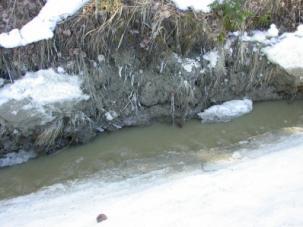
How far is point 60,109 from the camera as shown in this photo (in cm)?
508

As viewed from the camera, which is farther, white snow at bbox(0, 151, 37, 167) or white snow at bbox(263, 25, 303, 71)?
white snow at bbox(263, 25, 303, 71)

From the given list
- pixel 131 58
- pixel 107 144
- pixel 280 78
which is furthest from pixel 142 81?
pixel 280 78

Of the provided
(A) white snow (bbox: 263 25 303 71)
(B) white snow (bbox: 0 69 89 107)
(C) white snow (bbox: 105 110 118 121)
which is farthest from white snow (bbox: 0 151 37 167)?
(A) white snow (bbox: 263 25 303 71)

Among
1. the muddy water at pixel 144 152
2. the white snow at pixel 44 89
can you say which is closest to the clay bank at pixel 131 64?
the white snow at pixel 44 89

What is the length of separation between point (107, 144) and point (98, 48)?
0.98 m

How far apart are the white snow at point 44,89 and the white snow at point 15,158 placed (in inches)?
19.8

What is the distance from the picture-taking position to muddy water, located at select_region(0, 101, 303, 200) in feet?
15.7

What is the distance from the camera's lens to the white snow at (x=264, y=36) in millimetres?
5804

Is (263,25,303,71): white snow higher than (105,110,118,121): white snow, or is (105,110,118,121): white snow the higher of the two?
(263,25,303,71): white snow

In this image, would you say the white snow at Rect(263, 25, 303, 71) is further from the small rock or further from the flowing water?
the small rock

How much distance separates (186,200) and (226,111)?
2104mm

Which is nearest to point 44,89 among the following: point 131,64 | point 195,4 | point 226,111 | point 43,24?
point 43,24

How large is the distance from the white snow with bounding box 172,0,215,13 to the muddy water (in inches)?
47.2

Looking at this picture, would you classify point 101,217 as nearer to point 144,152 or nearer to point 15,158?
point 144,152
